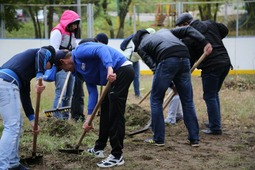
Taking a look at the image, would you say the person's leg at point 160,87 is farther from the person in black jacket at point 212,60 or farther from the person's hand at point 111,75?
the person's hand at point 111,75

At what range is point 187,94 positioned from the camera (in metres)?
6.23

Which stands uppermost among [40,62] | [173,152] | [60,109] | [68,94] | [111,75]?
[40,62]

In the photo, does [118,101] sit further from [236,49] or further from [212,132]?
[236,49]

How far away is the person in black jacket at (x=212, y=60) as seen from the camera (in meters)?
6.79

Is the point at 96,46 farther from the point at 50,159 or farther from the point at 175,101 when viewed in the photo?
the point at 175,101

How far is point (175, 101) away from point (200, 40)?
Answer: 5.27ft

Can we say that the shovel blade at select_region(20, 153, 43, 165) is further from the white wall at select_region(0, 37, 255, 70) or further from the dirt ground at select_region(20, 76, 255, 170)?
the white wall at select_region(0, 37, 255, 70)

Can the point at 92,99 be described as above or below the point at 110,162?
above

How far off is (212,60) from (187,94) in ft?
2.95

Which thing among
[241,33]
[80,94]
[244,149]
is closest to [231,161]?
[244,149]

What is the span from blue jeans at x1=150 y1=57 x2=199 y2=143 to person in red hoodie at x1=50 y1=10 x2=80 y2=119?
82.4 inches

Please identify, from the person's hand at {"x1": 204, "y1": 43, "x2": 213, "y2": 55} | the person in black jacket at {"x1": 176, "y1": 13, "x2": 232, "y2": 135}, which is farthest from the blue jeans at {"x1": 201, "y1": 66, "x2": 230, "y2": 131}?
the person's hand at {"x1": 204, "y1": 43, "x2": 213, "y2": 55}

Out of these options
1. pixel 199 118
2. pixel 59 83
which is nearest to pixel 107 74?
pixel 59 83

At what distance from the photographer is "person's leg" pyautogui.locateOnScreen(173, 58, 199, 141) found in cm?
614
